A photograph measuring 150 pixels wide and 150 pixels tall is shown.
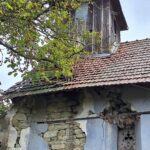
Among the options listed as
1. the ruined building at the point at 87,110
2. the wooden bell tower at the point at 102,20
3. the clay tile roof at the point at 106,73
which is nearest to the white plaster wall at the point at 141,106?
the ruined building at the point at 87,110

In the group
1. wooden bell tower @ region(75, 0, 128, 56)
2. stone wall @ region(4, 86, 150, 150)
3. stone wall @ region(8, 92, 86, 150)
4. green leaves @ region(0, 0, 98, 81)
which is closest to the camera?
green leaves @ region(0, 0, 98, 81)

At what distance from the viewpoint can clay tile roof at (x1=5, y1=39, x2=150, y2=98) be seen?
891cm

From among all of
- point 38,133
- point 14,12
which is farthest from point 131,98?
point 14,12

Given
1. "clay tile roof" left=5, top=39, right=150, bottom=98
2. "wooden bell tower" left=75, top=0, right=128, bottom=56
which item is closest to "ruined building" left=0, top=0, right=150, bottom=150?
"clay tile roof" left=5, top=39, right=150, bottom=98

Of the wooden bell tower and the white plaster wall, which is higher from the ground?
the wooden bell tower

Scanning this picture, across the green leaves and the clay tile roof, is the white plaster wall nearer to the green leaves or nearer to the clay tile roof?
the clay tile roof

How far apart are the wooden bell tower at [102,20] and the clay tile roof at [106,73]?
1.69 feet

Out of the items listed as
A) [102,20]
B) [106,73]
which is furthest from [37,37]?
[102,20]

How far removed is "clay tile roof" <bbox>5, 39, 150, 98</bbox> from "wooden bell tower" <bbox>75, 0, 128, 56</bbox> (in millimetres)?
514

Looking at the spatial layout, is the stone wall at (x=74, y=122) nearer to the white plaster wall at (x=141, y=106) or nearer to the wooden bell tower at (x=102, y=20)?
the white plaster wall at (x=141, y=106)

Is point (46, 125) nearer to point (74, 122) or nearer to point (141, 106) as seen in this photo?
point (74, 122)

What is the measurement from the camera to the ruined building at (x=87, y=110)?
8828 millimetres

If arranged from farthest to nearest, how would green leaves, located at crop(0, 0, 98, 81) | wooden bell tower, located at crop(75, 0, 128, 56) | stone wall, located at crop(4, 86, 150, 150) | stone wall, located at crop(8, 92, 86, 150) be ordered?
wooden bell tower, located at crop(75, 0, 128, 56)
stone wall, located at crop(8, 92, 86, 150)
stone wall, located at crop(4, 86, 150, 150)
green leaves, located at crop(0, 0, 98, 81)

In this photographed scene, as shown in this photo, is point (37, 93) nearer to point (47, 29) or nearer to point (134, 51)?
point (47, 29)
